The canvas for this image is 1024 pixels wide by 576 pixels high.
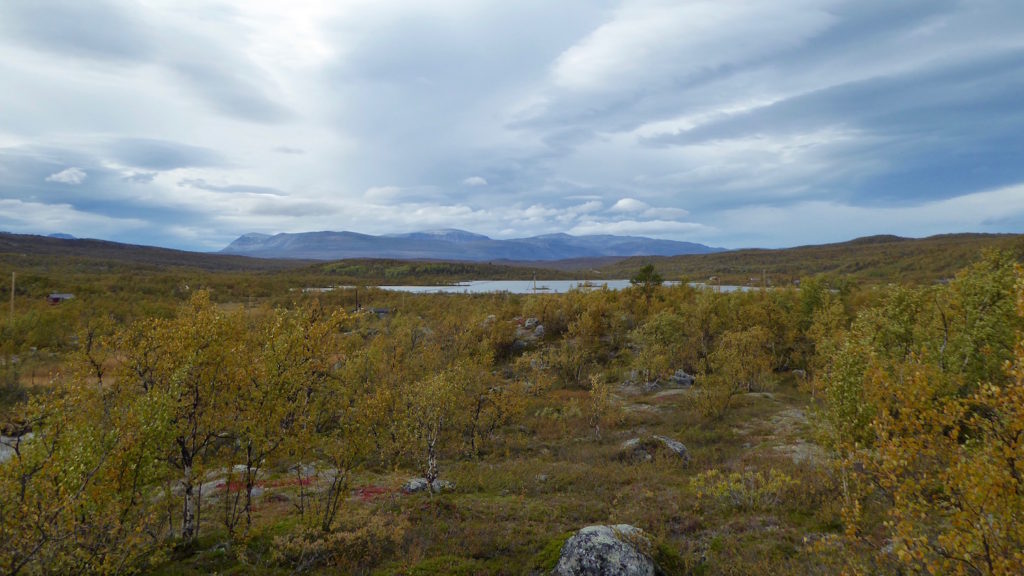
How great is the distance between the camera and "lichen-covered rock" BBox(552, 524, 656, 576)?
1242 cm

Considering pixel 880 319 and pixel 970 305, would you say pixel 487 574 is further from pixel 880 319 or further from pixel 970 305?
pixel 970 305

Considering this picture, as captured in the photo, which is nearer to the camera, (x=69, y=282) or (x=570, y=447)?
(x=570, y=447)

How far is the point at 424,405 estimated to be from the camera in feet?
69.9

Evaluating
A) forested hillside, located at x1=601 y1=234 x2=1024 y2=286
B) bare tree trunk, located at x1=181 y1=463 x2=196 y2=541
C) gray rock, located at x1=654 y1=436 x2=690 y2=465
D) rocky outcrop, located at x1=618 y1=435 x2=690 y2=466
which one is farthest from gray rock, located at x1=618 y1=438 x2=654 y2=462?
forested hillside, located at x1=601 y1=234 x2=1024 y2=286

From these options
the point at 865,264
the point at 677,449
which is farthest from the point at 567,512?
the point at 865,264

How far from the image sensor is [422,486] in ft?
72.0

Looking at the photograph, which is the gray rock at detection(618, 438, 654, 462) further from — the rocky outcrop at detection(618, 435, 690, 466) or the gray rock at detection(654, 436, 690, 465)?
the gray rock at detection(654, 436, 690, 465)

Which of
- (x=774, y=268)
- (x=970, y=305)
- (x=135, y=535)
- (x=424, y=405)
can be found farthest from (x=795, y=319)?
(x=774, y=268)

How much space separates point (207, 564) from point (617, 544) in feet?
40.5

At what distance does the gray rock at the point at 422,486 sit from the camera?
70.9ft

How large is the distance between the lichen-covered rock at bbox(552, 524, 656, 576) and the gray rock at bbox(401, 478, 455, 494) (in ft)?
32.6

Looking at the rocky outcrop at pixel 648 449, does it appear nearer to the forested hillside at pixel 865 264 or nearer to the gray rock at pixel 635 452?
the gray rock at pixel 635 452

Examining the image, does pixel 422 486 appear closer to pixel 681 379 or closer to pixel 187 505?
pixel 187 505

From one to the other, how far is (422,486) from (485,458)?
24.0 feet
